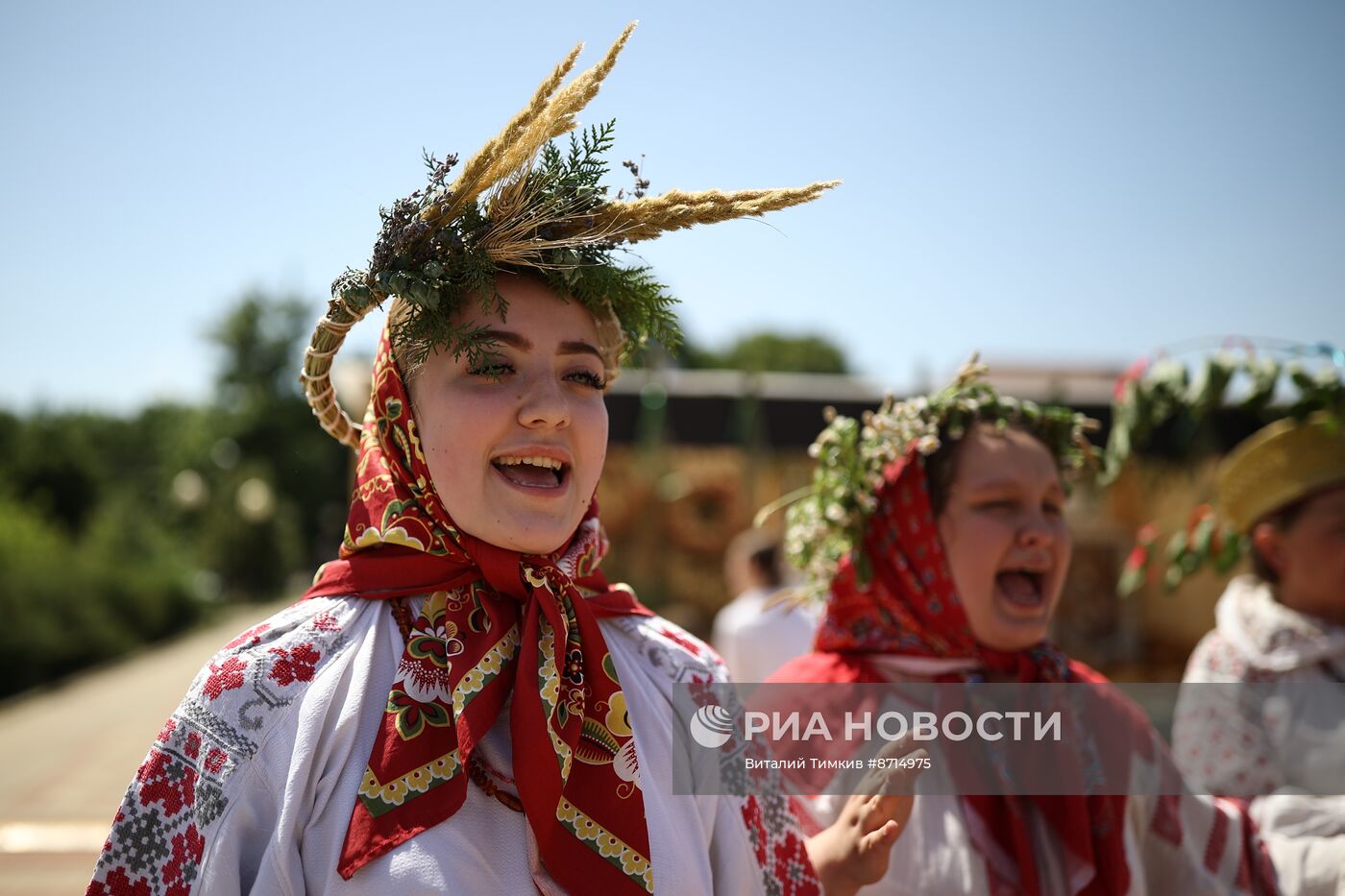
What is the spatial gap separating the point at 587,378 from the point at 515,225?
0.32 meters

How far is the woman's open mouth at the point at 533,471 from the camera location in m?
1.82

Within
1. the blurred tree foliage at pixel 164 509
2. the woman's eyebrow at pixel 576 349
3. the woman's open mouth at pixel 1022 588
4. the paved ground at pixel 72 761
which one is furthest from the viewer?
the blurred tree foliage at pixel 164 509

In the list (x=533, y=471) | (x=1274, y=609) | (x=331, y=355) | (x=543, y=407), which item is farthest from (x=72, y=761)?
(x=1274, y=609)

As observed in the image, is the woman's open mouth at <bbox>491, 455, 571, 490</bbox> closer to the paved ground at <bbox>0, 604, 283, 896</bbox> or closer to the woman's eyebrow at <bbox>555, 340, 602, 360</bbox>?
the woman's eyebrow at <bbox>555, 340, 602, 360</bbox>

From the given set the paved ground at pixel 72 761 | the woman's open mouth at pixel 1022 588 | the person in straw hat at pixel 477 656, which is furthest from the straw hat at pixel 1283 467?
the paved ground at pixel 72 761

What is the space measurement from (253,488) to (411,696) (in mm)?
23569

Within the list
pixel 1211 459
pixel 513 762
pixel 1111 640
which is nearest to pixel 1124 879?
pixel 513 762

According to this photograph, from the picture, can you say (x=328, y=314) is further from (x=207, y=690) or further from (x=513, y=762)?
(x=513, y=762)

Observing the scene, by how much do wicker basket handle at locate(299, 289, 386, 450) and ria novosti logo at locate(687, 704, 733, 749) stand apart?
0.90 metres

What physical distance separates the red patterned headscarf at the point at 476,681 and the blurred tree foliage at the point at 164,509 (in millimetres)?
636

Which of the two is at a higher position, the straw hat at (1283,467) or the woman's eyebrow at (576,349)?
the woman's eyebrow at (576,349)

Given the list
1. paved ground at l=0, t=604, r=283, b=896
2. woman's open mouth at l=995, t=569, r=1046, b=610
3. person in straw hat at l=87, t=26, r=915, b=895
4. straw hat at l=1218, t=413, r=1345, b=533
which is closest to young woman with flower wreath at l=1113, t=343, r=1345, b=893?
straw hat at l=1218, t=413, r=1345, b=533

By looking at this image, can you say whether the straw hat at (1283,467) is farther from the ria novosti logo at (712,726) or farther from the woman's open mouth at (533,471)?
the woman's open mouth at (533,471)

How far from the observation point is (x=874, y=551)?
9.03 ft
